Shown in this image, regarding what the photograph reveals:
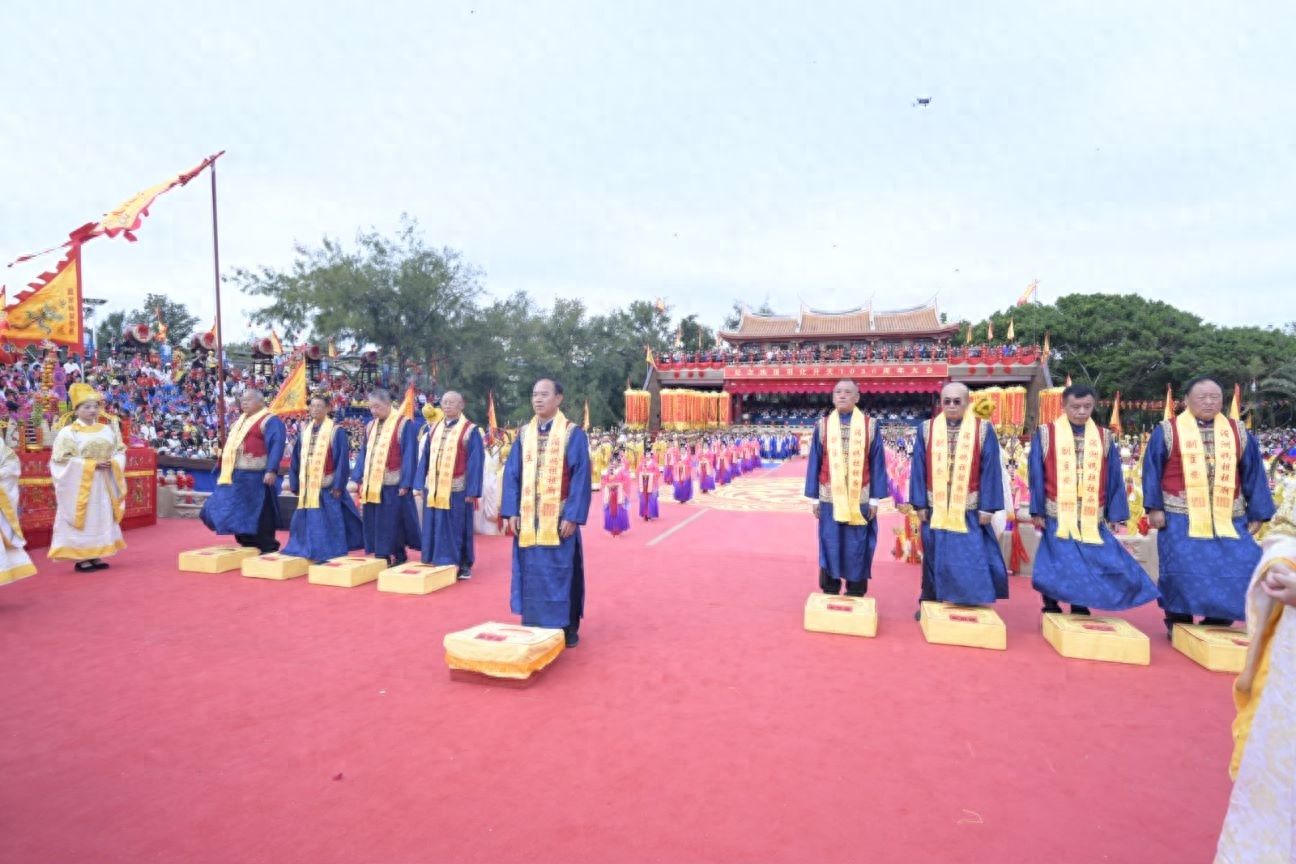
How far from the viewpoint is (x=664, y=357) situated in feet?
109

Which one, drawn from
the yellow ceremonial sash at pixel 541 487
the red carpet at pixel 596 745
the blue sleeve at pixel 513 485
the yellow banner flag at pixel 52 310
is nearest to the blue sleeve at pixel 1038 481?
the red carpet at pixel 596 745

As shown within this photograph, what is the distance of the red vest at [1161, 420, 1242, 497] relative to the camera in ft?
13.3

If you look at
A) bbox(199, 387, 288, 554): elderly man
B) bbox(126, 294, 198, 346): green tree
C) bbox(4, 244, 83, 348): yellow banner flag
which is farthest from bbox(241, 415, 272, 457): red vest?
bbox(126, 294, 198, 346): green tree

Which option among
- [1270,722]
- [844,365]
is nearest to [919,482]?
[1270,722]

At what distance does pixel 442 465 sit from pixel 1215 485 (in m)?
5.22

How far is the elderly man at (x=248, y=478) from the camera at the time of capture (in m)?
5.99

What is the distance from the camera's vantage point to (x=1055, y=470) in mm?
4305

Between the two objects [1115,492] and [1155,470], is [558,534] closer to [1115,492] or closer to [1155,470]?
[1115,492]

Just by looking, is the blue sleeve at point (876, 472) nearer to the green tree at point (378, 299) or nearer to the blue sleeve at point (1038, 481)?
the blue sleeve at point (1038, 481)

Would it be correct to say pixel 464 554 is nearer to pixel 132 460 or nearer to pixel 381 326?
pixel 132 460

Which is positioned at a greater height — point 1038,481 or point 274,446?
point 274,446

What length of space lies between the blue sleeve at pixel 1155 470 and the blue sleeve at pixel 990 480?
2.67 ft

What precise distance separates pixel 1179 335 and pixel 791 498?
1109 inches

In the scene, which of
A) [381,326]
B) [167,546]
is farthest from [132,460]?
[381,326]
